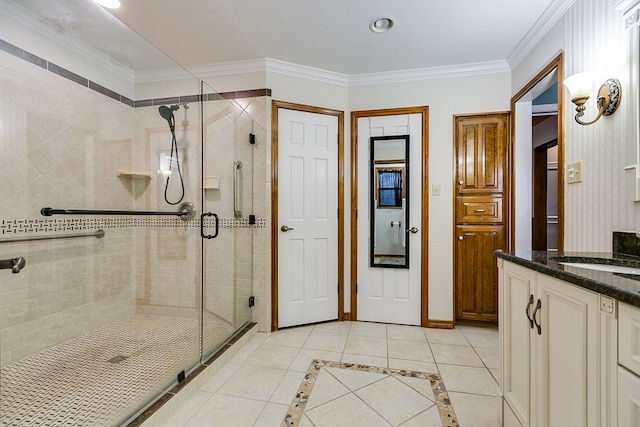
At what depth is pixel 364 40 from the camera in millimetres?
2322

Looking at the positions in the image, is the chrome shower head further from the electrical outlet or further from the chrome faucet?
the electrical outlet

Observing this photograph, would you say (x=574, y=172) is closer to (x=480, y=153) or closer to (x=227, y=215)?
(x=480, y=153)

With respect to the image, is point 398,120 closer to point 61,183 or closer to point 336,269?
point 336,269

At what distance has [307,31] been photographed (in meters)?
2.21

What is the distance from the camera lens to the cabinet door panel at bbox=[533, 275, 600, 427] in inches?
32.9

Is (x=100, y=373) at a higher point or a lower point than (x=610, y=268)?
lower

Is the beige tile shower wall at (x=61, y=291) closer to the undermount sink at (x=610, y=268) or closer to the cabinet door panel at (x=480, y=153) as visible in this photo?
the undermount sink at (x=610, y=268)

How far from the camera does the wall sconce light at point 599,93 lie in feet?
4.64

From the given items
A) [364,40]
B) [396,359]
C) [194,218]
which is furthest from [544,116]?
[194,218]

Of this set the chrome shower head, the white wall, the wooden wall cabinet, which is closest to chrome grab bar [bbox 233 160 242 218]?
the chrome shower head

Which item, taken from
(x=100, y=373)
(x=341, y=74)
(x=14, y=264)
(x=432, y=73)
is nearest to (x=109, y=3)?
(x=14, y=264)

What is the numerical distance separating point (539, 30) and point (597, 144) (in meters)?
1.10

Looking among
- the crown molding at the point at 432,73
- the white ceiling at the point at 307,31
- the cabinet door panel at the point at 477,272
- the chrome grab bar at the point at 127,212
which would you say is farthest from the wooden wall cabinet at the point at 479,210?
the chrome grab bar at the point at 127,212

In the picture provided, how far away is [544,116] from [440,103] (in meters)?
1.81
